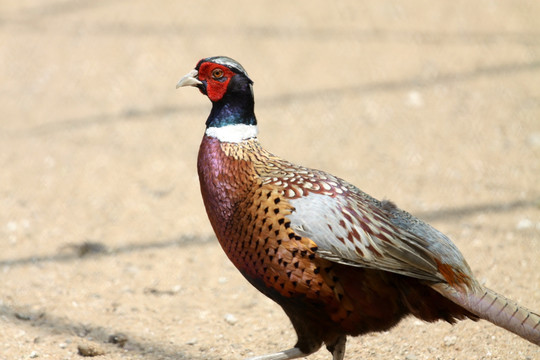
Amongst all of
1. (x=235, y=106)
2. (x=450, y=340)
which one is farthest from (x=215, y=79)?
(x=450, y=340)

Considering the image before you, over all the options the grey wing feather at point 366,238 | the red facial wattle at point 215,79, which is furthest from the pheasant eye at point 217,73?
the grey wing feather at point 366,238

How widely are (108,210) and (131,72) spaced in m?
2.26

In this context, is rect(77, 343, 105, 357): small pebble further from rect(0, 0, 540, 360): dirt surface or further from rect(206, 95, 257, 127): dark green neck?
rect(206, 95, 257, 127): dark green neck

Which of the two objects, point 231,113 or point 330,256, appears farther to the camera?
point 231,113

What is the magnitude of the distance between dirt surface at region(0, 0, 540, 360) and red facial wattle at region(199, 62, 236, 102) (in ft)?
3.92

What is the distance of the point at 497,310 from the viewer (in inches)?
108

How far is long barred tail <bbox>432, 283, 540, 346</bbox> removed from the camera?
271 cm

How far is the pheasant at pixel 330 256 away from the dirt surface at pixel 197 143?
25.2 inches

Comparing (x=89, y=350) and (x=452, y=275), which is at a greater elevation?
(x=452, y=275)

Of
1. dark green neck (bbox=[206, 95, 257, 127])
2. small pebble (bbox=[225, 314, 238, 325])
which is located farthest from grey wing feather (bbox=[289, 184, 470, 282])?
small pebble (bbox=[225, 314, 238, 325])

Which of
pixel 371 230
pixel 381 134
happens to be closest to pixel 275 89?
pixel 381 134

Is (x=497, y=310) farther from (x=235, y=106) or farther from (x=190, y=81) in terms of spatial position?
(x=190, y=81)

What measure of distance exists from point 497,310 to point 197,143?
11.8 ft

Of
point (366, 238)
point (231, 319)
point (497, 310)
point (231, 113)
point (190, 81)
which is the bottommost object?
point (231, 319)
